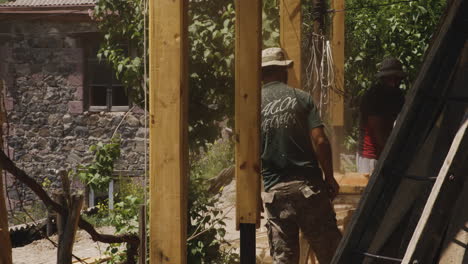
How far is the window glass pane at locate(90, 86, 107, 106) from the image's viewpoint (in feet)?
52.3

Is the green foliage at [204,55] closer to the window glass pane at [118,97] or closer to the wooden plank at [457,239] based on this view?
the wooden plank at [457,239]

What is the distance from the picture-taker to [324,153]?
5.52 m

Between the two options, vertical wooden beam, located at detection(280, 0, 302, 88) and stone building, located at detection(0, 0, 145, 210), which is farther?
stone building, located at detection(0, 0, 145, 210)

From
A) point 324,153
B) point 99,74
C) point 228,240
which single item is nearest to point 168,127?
point 324,153

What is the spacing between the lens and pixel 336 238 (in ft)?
18.4

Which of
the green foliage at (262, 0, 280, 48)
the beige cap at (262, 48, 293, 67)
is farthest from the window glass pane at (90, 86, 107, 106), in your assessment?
the beige cap at (262, 48, 293, 67)

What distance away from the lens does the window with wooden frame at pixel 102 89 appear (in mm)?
15898

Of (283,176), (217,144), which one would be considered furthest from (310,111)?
(217,144)

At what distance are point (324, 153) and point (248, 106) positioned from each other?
3.26 feet

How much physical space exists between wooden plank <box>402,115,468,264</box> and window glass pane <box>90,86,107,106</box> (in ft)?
43.0

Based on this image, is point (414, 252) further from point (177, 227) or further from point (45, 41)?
point (45, 41)

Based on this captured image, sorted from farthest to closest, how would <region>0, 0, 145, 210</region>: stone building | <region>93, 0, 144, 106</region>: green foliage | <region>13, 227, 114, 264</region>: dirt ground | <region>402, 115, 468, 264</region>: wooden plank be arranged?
<region>0, 0, 145, 210</region>: stone building, <region>13, 227, 114, 264</region>: dirt ground, <region>93, 0, 144, 106</region>: green foliage, <region>402, 115, 468, 264</region>: wooden plank

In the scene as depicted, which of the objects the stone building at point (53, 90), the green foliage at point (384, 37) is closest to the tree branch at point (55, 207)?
the green foliage at point (384, 37)

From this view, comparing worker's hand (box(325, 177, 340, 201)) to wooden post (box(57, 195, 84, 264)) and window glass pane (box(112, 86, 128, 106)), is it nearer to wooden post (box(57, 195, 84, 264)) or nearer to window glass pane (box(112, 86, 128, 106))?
wooden post (box(57, 195, 84, 264))
